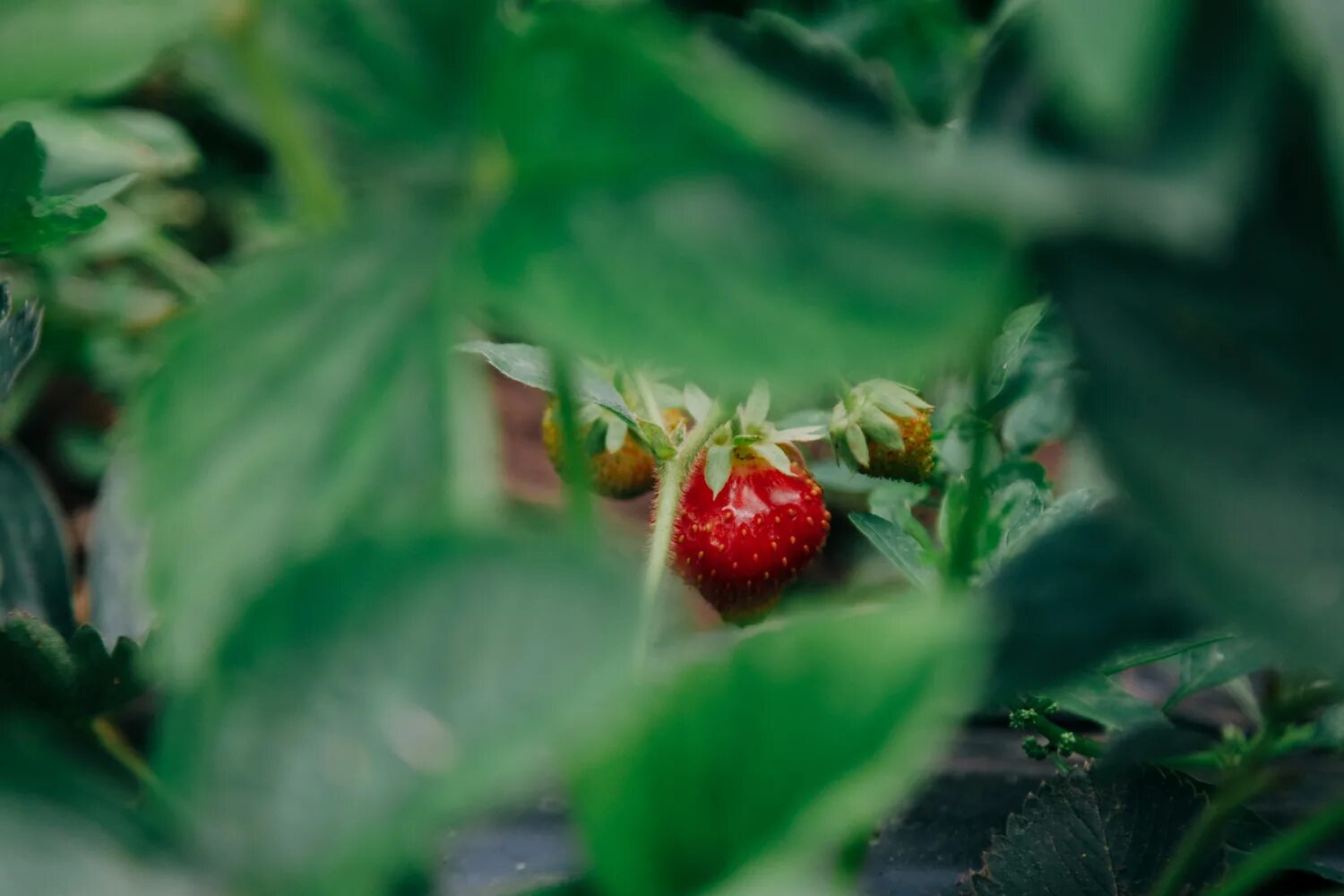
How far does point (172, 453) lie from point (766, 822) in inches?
4.3

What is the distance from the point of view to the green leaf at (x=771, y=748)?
0.15 m

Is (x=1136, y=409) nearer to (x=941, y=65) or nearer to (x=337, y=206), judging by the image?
(x=337, y=206)

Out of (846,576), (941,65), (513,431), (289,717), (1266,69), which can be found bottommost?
(513,431)

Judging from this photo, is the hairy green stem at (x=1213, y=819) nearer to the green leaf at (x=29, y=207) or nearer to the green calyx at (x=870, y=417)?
the green calyx at (x=870, y=417)

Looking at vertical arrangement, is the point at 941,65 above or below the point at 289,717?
below

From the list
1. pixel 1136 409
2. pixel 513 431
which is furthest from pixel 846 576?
pixel 1136 409

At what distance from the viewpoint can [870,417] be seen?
49 cm

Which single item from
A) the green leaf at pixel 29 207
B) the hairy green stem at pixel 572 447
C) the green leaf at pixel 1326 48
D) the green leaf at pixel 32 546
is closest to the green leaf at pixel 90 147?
the green leaf at pixel 29 207

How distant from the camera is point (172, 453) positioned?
0.61 feet

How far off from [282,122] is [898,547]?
298mm

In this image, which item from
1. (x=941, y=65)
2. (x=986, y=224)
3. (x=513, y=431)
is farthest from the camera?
(x=513, y=431)

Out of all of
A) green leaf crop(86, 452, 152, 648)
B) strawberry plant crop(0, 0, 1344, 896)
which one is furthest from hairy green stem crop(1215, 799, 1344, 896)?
green leaf crop(86, 452, 152, 648)

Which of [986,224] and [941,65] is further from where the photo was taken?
[941,65]

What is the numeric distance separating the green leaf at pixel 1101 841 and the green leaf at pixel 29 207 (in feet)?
1.24
